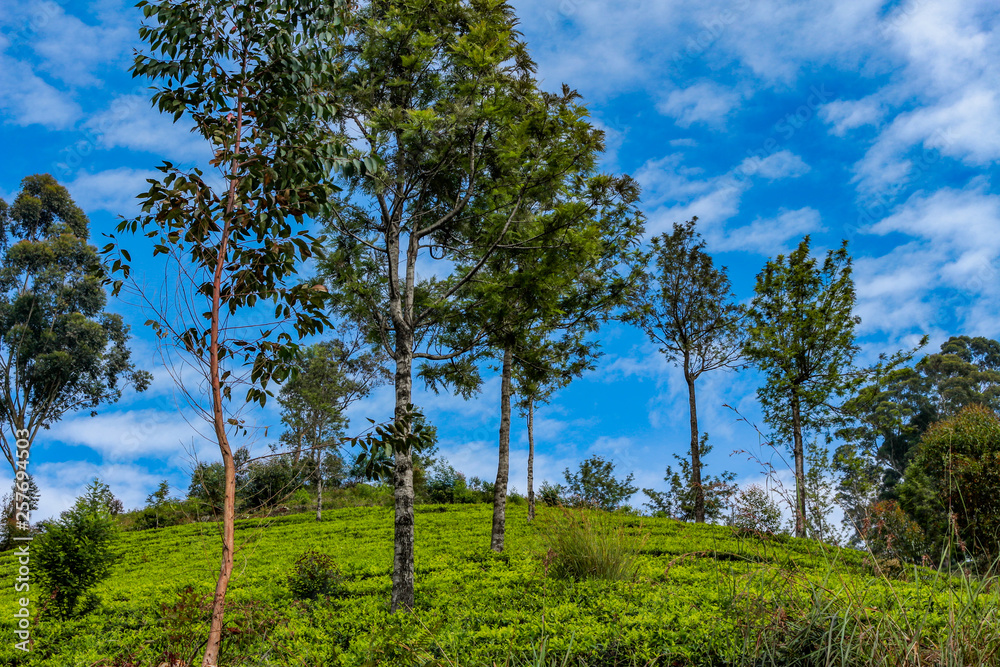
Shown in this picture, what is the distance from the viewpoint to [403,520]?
25.1ft

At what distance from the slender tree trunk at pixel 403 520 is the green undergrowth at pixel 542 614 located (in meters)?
0.31

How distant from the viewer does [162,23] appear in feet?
13.3

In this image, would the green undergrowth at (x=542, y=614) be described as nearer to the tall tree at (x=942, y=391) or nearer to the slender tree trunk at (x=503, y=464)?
the slender tree trunk at (x=503, y=464)

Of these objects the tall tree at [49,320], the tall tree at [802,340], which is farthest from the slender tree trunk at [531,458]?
the tall tree at [49,320]

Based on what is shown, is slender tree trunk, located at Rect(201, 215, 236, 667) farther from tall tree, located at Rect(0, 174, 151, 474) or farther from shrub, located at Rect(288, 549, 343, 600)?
tall tree, located at Rect(0, 174, 151, 474)

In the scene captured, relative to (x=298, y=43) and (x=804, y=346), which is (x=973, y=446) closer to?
(x=804, y=346)

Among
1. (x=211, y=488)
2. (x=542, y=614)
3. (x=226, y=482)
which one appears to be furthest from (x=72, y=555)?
(x=542, y=614)

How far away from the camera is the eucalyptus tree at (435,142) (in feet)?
26.0

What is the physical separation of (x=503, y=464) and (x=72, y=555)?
7810 millimetres

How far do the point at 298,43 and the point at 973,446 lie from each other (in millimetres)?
15775

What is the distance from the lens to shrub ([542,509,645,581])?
23.1ft

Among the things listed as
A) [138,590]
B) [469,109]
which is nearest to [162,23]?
[469,109]

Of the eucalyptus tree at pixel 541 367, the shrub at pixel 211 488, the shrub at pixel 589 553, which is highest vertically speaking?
the eucalyptus tree at pixel 541 367

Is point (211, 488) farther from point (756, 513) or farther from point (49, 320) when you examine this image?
point (49, 320)
